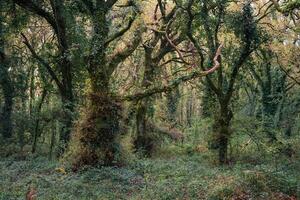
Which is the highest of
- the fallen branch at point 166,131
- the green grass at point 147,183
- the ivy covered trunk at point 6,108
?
the ivy covered trunk at point 6,108

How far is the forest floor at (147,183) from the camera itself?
1273cm

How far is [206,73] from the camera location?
18.4 meters

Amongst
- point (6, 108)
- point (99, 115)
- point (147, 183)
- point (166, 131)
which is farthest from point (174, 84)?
point (6, 108)

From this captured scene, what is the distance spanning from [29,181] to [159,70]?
13.6m

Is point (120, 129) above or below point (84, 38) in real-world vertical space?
below

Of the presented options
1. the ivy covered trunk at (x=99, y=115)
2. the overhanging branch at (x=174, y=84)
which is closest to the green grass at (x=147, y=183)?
the ivy covered trunk at (x=99, y=115)

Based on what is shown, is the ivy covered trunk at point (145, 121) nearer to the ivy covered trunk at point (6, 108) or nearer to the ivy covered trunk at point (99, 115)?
the ivy covered trunk at point (6, 108)

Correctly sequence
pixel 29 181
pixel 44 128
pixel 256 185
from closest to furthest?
pixel 256 185
pixel 29 181
pixel 44 128

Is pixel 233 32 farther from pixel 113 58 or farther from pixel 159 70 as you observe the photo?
pixel 159 70

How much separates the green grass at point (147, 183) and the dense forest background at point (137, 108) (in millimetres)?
36

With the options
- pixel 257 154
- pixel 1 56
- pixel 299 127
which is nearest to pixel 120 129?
pixel 257 154

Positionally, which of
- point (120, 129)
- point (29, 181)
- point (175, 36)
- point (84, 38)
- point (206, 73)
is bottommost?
point (29, 181)

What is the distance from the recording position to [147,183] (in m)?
15.1

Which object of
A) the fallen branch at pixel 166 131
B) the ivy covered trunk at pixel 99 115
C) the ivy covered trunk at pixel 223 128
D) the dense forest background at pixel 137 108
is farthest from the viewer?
the fallen branch at pixel 166 131
